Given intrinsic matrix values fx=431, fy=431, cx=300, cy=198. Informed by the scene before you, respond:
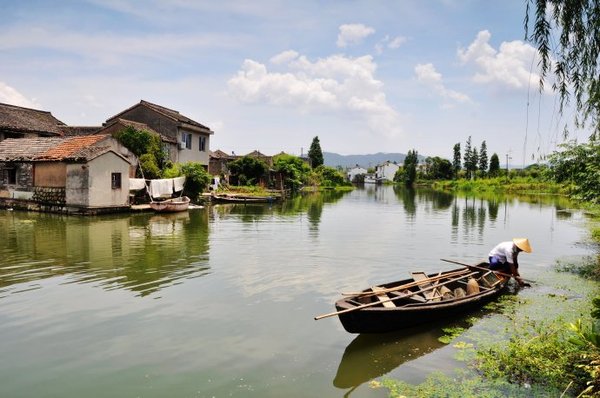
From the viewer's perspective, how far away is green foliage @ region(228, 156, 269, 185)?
48.6 meters

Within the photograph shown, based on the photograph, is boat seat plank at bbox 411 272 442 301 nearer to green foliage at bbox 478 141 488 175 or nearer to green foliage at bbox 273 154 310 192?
green foliage at bbox 273 154 310 192

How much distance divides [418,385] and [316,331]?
2.66 meters

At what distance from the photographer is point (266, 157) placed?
62094 mm

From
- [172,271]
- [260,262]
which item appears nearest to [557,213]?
[260,262]

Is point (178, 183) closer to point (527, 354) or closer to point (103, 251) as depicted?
point (103, 251)

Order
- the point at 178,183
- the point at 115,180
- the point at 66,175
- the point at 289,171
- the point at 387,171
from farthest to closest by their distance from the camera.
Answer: the point at 387,171 → the point at 289,171 → the point at 178,183 → the point at 115,180 → the point at 66,175

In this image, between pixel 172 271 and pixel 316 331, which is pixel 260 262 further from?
pixel 316 331

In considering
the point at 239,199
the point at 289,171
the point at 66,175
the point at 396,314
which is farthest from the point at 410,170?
the point at 396,314

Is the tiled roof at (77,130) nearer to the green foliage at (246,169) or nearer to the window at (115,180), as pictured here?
the window at (115,180)

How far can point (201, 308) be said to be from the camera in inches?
398

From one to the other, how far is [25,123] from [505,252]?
36.1m

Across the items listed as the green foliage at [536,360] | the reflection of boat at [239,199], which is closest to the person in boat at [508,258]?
the green foliage at [536,360]

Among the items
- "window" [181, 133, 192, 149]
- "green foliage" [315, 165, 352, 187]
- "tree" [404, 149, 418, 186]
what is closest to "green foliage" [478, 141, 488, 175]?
"tree" [404, 149, 418, 186]

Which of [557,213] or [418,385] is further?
[557,213]
